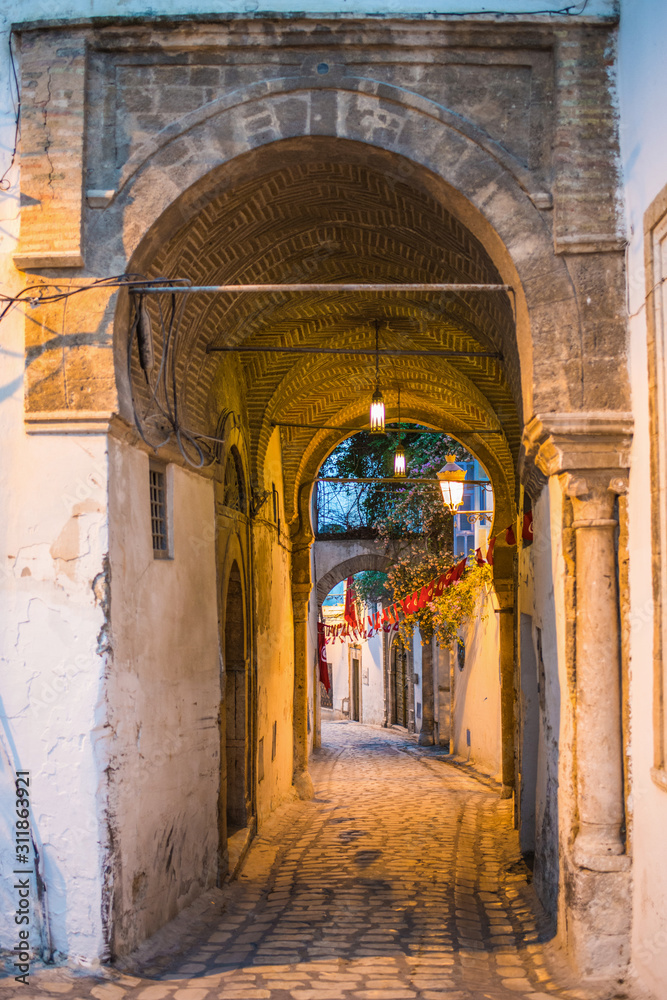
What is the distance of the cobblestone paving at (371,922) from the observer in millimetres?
4688

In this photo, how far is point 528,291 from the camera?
515cm

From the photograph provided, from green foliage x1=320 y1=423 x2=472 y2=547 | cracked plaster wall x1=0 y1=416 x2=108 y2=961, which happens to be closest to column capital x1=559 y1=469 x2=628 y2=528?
cracked plaster wall x1=0 y1=416 x2=108 y2=961

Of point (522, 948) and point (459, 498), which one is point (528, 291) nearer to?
point (522, 948)

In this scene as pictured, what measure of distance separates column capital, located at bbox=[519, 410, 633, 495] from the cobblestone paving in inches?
101

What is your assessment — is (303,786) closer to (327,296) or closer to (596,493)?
(327,296)

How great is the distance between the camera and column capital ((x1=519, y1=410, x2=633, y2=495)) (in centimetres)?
488

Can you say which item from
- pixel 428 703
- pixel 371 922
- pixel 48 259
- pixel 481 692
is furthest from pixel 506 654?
pixel 428 703

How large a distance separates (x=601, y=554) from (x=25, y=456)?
315cm

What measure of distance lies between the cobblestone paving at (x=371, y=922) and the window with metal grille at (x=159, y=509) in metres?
2.44

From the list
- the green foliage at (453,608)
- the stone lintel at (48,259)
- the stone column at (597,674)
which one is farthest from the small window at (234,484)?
the green foliage at (453,608)

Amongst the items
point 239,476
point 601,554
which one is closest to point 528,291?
point 601,554

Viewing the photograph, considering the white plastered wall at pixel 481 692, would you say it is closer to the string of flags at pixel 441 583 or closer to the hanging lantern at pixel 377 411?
the string of flags at pixel 441 583

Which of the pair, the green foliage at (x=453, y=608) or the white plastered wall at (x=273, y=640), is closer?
the white plastered wall at (x=273, y=640)

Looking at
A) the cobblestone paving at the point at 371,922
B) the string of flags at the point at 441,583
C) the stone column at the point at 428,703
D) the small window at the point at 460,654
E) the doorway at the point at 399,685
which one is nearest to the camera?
the cobblestone paving at the point at 371,922
